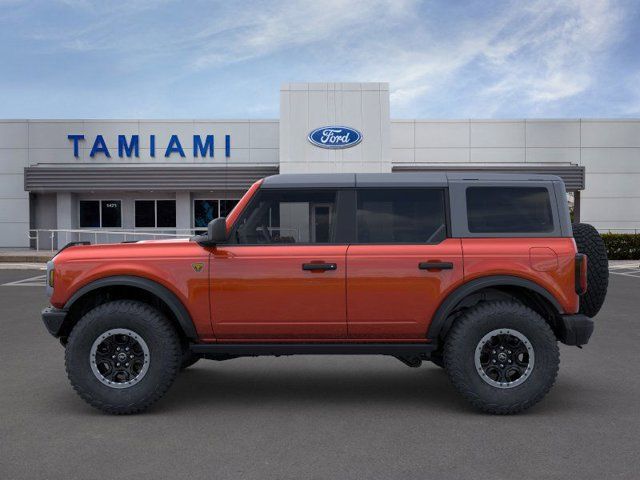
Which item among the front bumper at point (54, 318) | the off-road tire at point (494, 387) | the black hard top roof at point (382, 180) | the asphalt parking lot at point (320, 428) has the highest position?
the black hard top roof at point (382, 180)

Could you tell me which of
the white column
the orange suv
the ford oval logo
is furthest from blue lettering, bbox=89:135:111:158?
the orange suv

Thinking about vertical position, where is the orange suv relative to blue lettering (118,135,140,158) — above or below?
below

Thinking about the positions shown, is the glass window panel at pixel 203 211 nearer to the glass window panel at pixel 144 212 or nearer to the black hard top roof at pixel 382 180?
the glass window panel at pixel 144 212

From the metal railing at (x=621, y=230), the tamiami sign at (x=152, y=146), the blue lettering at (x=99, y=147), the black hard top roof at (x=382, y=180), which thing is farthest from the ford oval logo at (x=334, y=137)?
the black hard top roof at (x=382, y=180)

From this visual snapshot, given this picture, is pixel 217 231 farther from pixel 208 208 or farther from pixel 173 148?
pixel 208 208

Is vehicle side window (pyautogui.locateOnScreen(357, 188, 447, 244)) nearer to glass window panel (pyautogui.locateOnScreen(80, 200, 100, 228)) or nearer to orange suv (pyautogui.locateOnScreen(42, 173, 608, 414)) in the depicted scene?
orange suv (pyautogui.locateOnScreen(42, 173, 608, 414))

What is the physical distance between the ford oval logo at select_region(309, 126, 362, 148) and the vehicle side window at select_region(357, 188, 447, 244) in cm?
2262

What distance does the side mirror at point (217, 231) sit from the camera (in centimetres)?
511

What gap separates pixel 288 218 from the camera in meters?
5.41

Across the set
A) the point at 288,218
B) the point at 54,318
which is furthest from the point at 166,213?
the point at 288,218

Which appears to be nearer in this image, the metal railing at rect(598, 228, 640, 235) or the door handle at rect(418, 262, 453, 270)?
the door handle at rect(418, 262, 453, 270)

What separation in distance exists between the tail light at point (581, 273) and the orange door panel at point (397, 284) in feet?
3.03

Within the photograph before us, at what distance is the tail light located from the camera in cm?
523

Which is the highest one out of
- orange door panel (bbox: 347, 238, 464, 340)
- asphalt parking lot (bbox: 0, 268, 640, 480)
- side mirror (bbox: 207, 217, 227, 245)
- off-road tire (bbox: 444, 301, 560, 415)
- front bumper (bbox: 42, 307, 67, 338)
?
side mirror (bbox: 207, 217, 227, 245)
